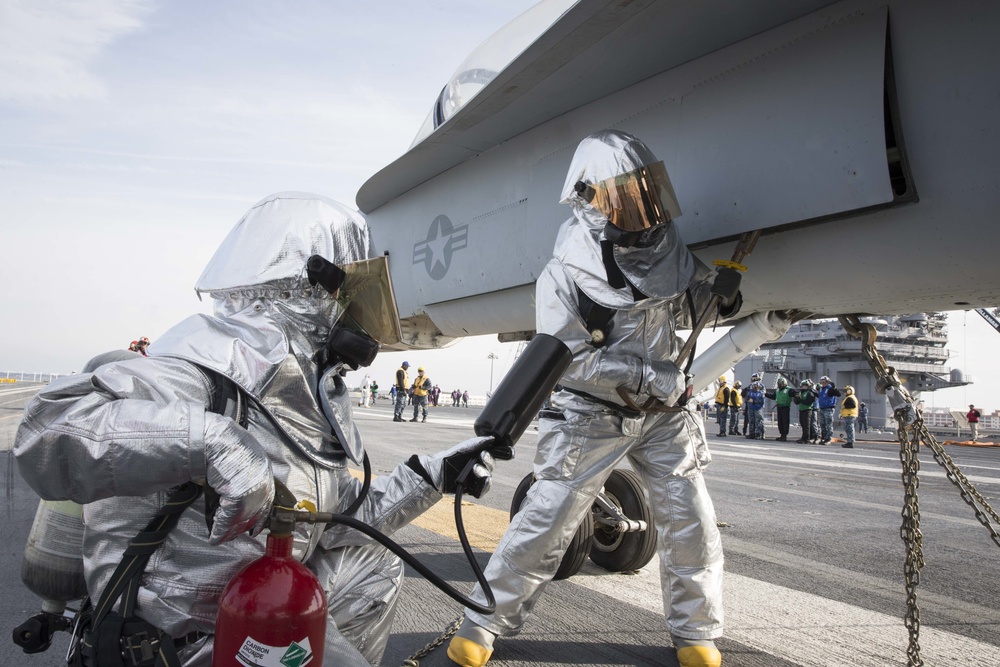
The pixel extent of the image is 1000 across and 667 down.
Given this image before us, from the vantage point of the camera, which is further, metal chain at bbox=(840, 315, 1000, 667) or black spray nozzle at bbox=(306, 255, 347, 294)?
metal chain at bbox=(840, 315, 1000, 667)

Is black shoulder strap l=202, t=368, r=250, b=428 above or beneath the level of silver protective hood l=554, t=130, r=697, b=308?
beneath

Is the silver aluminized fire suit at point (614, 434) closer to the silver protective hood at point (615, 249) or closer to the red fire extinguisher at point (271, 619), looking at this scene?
the silver protective hood at point (615, 249)

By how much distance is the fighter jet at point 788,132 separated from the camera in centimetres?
214

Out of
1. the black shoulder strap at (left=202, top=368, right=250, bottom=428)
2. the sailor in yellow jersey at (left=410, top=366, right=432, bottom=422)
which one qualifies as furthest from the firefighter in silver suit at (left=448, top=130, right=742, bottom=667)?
the sailor in yellow jersey at (left=410, top=366, right=432, bottom=422)

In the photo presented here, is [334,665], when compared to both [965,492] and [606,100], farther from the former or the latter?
[606,100]

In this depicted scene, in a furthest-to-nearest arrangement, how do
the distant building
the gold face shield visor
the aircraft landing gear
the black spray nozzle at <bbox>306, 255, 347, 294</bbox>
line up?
1. the distant building
2. the aircraft landing gear
3. the gold face shield visor
4. the black spray nozzle at <bbox>306, 255, 347, 294</bbox>

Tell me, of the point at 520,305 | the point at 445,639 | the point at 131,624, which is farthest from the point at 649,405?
the point at 131,624

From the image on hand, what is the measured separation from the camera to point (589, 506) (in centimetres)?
266

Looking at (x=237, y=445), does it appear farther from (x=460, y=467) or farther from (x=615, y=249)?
(x=615, y=249)

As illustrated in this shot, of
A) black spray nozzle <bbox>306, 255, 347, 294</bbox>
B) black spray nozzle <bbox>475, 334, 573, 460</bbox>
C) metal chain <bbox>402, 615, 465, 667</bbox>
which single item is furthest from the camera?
metal chain <bbox>402, 615, 465, 667</bbox>

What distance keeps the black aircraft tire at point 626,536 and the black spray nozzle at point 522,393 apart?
150 centimetres

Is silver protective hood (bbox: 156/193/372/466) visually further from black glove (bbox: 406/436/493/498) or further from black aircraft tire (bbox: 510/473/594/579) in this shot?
black aircraft tire (bbox: 510/473/594/579)

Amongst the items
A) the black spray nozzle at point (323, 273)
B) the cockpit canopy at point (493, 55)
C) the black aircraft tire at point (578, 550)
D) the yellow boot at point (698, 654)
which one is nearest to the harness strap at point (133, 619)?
the black spray nozzle at point (323, 273)

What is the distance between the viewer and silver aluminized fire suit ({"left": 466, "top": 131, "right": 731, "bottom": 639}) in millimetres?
2549
